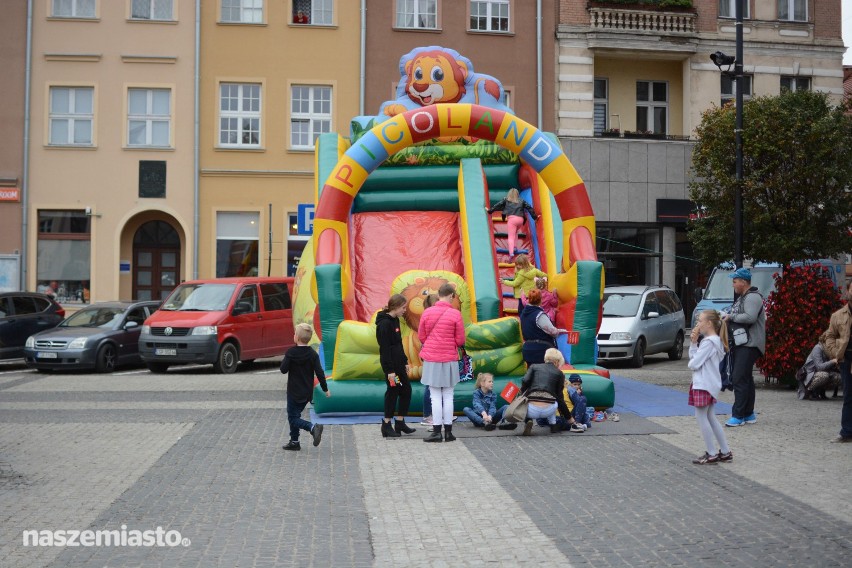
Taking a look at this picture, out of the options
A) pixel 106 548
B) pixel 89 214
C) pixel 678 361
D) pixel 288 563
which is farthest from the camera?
pixel 89 214

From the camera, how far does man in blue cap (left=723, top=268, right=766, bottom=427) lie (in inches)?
488

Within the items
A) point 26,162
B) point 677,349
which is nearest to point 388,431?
point 677,349

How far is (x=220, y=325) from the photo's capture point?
20594 mm

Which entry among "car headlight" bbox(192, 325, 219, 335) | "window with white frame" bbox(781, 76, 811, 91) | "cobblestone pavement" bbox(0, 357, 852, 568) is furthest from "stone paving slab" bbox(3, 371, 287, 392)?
"window with white frame" bbox(781, 76, 811, 91)

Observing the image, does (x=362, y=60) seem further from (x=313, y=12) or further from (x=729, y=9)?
(x=729, y=9)

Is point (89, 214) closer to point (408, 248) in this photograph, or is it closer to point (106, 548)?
point (408, 248)

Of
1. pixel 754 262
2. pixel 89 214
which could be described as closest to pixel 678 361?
pixel 754 262

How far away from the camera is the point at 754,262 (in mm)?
24734

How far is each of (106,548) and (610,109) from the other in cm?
2878

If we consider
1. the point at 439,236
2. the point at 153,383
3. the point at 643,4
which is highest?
the point at 643,4

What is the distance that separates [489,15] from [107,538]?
90.2 feet

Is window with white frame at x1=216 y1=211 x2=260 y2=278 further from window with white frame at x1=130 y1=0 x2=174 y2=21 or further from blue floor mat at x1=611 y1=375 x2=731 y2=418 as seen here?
blue floor mat at x1=611 y1=375 x2=731 y2=418

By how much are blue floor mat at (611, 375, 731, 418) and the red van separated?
26.0ft

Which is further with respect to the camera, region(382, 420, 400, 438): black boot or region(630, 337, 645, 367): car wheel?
region(630, 337, 645, 367): car wheel
